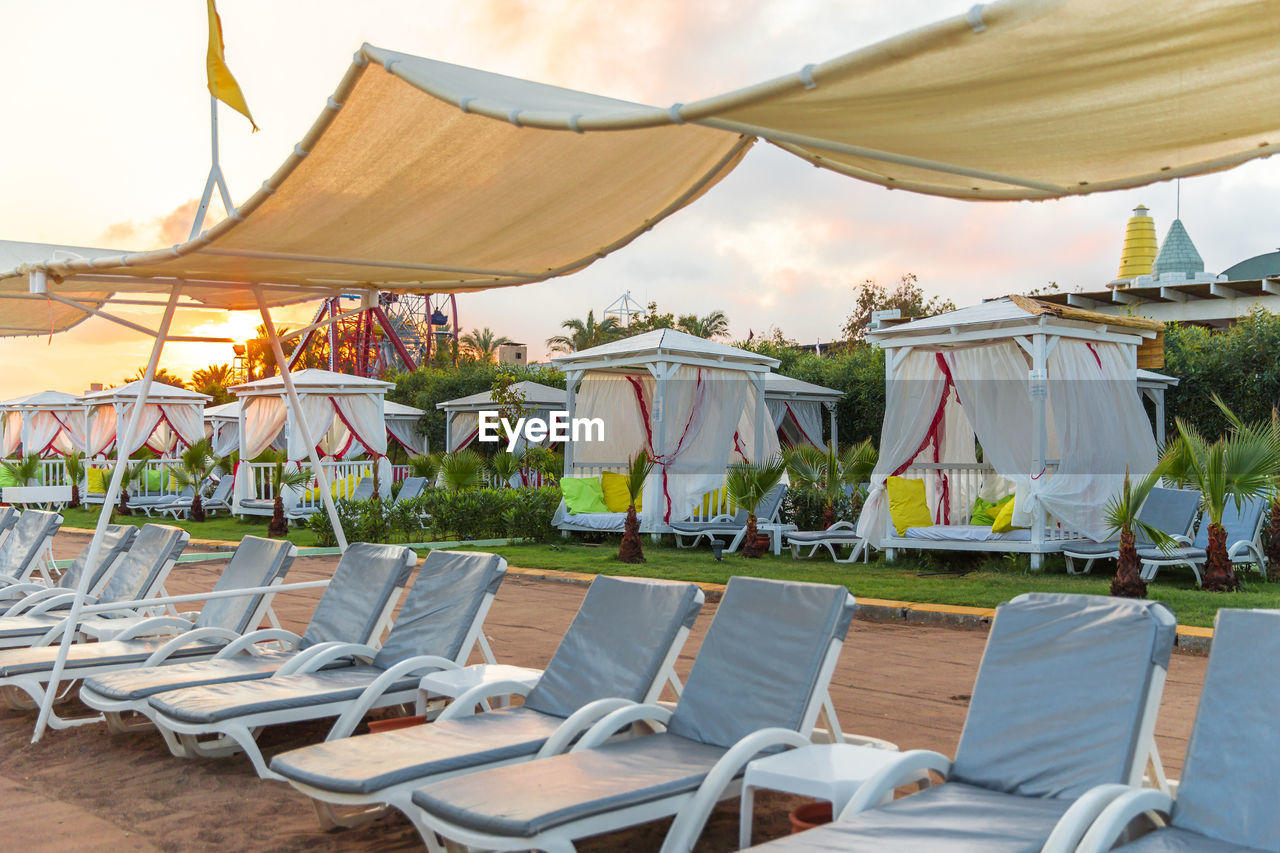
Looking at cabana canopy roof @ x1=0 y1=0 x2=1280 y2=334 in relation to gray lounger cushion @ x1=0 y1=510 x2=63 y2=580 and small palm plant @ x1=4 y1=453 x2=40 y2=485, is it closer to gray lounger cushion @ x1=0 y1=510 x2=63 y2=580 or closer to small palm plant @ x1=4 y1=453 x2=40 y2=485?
gray lounger cushion @ x1=0 y1=510 x2=63 y2=580

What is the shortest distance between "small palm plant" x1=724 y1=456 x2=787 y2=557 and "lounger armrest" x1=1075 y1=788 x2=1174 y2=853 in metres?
10.4

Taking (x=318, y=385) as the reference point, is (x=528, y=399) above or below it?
below

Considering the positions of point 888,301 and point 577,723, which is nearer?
point 577,723

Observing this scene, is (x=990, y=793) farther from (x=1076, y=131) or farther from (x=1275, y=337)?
(x=1275, y=337)

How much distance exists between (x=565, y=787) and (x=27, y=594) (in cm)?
657

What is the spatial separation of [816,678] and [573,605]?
21.3 feet

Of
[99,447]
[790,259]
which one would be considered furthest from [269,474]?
[790,259]

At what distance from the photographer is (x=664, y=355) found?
1552cm

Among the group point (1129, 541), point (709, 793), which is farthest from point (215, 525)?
point (709, 793)

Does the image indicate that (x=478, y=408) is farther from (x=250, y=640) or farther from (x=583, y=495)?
(x=250, y=640)

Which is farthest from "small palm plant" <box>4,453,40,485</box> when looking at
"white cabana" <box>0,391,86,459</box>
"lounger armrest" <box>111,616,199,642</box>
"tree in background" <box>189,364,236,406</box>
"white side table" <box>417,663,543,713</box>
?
"tree in background" <box>189,364,236,406</box>

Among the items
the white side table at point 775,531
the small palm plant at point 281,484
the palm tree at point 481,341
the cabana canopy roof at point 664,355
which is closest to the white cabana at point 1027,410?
the white side table at point 775,531

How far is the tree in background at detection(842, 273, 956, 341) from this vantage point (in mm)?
34625

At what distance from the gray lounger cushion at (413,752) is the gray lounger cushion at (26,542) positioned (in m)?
6.05
